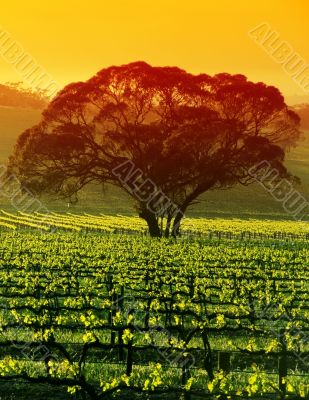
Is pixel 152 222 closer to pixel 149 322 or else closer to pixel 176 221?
pixel 176 221

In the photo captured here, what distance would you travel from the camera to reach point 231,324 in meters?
20.2

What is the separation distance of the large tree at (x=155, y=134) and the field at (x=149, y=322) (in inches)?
284

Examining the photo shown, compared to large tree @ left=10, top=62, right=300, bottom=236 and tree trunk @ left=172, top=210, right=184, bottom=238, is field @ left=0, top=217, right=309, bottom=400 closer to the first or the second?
large tree @ left=10, top=62, right=300, bottom=236

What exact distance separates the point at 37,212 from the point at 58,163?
1202 inches

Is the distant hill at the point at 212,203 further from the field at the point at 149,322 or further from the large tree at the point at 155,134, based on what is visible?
the field at the point at 149,322

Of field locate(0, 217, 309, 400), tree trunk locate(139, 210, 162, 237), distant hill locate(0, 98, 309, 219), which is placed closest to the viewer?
field locate(0, 217, 309, 400)

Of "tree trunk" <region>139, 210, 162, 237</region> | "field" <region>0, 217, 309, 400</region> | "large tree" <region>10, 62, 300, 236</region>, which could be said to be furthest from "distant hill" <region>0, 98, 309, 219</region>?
"field" <region>0, 217, 309, 400</region>

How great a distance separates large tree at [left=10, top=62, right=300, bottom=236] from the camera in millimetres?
51000

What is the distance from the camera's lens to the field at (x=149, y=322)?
1196cm

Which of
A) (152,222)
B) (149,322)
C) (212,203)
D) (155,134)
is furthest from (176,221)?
(212,203)

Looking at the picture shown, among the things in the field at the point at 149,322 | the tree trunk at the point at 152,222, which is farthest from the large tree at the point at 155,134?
the field at the point at 149,322

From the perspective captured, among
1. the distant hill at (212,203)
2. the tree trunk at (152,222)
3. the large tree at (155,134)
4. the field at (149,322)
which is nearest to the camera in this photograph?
the field at (149,322)

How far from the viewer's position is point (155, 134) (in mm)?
51500

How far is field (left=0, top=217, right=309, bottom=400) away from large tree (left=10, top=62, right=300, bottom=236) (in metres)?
7.20
